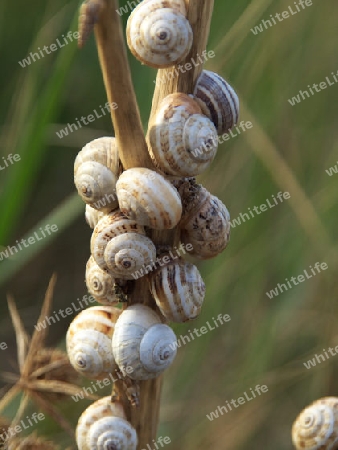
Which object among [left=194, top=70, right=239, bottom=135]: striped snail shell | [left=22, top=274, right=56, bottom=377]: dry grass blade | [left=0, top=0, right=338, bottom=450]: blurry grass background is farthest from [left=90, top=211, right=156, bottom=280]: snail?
[left=0, top=0, right=338, bottom=450]: blurry grass background

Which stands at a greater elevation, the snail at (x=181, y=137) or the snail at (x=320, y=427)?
the snail at (x=181, y=137)

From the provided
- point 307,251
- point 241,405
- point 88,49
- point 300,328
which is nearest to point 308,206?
point 307,251

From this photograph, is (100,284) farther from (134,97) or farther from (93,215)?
(134,97)

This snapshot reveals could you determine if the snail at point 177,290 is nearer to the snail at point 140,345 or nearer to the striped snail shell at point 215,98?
the snail at point 140,345

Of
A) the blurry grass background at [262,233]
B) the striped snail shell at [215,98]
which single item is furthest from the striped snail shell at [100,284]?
the blurry grass background at [262,233]

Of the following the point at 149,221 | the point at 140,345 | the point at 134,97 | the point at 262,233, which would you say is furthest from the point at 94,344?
the point at 262,233

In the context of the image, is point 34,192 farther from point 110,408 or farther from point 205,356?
point 110,408
